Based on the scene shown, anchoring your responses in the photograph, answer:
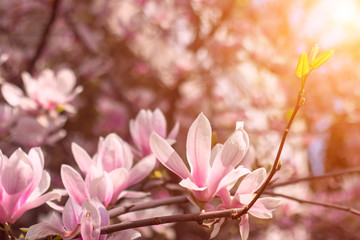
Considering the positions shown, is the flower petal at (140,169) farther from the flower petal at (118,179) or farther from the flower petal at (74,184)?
the flower petal at (74,184)

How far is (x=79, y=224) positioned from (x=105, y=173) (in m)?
0.16

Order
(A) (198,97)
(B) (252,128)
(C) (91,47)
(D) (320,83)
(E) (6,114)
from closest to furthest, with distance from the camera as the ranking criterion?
(E) (6,114)
(C) (91,47)
(D) (320,83)
(B) (252,128)
(A) (198,97)

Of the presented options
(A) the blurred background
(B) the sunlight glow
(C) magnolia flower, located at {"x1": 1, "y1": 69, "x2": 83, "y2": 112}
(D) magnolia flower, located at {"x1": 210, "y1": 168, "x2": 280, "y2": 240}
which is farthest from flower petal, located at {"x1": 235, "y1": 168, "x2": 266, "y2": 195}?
(B) the sunlight glow

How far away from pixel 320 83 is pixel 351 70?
0.35 metres

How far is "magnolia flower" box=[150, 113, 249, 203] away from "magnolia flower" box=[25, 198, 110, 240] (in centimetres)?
18

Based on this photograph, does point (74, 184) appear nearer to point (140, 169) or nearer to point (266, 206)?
point (140, 169)

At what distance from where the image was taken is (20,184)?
Answer: 3.04ft

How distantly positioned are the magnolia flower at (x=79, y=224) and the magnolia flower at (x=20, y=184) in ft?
0.21

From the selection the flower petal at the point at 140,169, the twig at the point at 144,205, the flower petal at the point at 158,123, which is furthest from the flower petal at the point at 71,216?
the flower petal at the point at 158,123

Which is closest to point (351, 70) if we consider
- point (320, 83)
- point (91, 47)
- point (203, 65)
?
point (320, 83)

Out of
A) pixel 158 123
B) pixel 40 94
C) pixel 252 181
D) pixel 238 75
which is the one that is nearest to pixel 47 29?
pixel 40 94

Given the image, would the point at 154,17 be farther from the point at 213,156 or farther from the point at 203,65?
the point at 213,156

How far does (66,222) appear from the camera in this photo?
0.91 meters

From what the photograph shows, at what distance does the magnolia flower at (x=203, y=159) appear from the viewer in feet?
2.97
